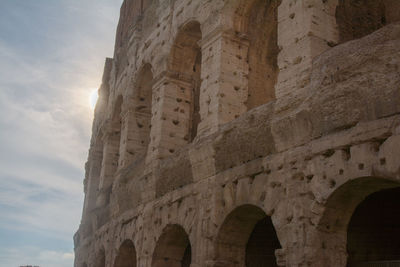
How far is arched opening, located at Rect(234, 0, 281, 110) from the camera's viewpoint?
944 cm

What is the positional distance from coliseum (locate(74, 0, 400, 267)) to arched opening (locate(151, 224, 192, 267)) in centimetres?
2

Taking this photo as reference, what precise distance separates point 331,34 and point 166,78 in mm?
4357

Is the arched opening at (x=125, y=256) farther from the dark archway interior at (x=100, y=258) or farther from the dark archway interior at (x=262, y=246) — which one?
the dark archway interior at (x=262, y=246)

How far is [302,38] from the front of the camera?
6914 millimetres

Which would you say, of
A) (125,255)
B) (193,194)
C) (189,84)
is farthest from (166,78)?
(125,255)

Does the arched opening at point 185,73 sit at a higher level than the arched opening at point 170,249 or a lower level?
higher

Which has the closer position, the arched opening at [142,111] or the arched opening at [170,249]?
the arched opening at [170,249]

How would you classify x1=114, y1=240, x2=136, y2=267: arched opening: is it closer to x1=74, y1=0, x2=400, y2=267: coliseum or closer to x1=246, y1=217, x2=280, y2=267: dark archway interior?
x1=74, y1=0, x2=400, y2=267: coliseum

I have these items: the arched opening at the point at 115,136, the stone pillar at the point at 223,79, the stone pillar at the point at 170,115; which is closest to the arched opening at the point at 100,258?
the arched opening at the point at 115,136

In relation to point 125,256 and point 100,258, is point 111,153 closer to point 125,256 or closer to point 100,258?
point 100,258

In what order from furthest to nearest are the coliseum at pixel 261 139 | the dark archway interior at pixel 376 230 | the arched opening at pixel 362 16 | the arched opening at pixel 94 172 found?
1. the arched opening at pixel 94 172
2. the arched opening at pixel 362 16
3. the dark archway interior at pixel 376 230
4. the coliseum at pixel 261 139

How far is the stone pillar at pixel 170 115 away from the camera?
33.3 feet

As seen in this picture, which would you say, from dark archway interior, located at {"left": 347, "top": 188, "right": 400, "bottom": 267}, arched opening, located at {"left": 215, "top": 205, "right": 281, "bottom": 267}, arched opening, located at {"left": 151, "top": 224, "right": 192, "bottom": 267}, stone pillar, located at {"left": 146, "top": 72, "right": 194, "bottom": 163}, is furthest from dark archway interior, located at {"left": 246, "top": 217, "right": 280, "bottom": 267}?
stone pillar, located at {"left": 146, "top": 72, "right": 194, "bottom": 163}

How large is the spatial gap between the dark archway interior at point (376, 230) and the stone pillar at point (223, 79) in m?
2.49
